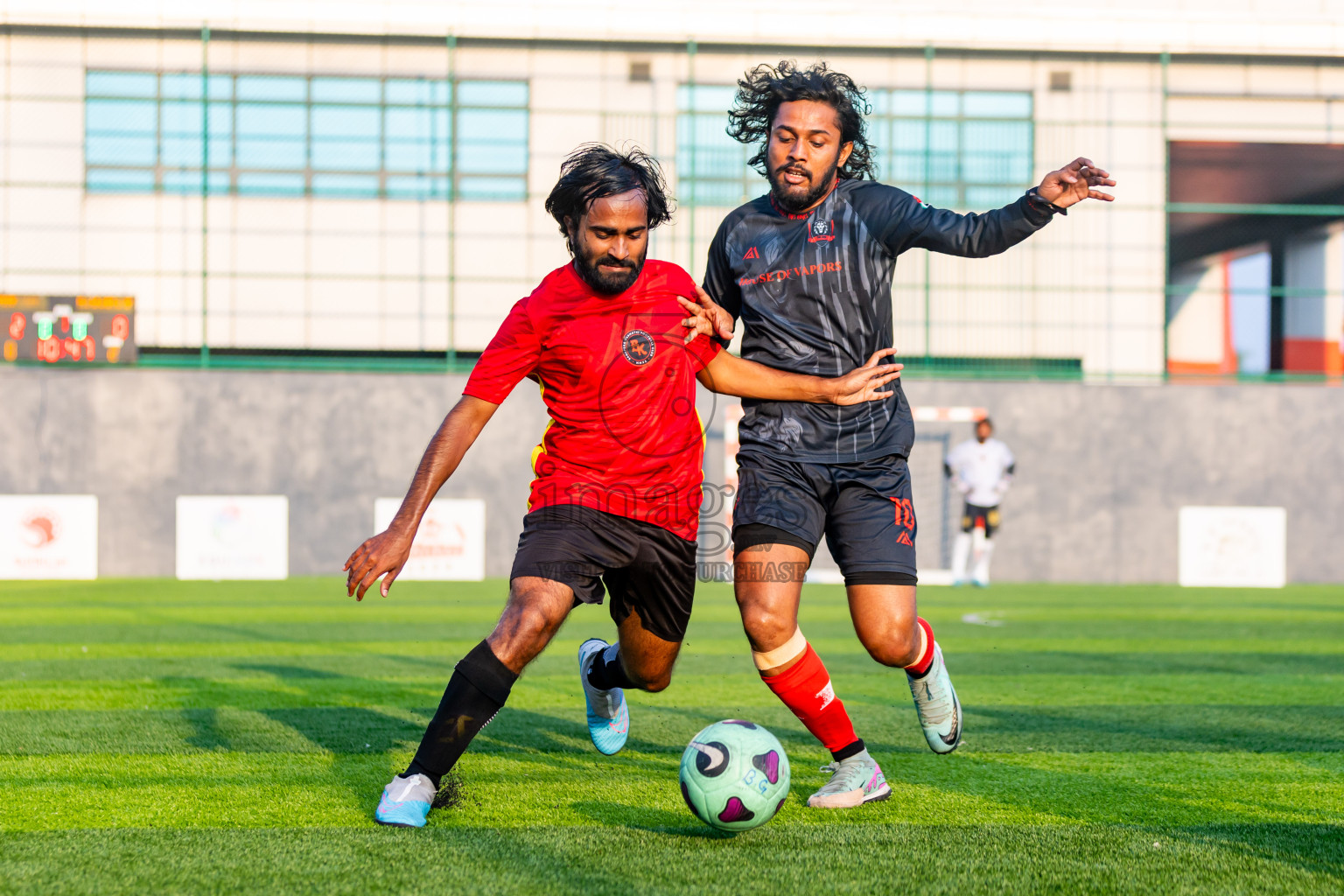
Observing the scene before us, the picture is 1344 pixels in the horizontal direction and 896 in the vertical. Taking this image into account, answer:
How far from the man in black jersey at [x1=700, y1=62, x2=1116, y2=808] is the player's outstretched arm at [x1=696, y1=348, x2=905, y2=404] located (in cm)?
8

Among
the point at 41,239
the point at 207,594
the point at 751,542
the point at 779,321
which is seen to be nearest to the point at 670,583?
the point at 751,542

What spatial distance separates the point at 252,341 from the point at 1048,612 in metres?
13.6

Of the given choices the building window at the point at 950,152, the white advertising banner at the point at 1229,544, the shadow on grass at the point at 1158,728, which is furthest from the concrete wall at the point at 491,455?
the shadow on grass at the point at 1158,728

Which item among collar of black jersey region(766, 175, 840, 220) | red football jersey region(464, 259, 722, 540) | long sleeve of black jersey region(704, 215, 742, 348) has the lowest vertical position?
red football jersey region(464, 259, 722, 540)

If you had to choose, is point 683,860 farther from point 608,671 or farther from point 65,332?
point 65,332

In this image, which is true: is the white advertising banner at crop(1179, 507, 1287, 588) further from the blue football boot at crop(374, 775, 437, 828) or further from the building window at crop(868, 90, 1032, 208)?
the blue football boot at crop(374, 775, 437, 828)

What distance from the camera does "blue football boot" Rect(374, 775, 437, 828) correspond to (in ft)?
11.8

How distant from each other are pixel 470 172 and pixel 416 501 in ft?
59.7

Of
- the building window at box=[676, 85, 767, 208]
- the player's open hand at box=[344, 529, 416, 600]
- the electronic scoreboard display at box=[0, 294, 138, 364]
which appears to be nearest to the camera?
the player's open hand at box=[344, 529, 416, 600]

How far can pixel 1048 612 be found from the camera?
40.8 ft

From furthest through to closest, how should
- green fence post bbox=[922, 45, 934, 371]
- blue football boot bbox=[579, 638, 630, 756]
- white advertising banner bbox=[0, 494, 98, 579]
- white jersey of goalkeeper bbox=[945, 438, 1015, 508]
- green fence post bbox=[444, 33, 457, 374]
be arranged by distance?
1. green fence post bbox=[922, 45, 934, 371]
2. green fence post bbox=[444, 33, 457, 374]
3. white advertising banner bbox=[0, 494, 98, 579]
4. white jersey of goalkeeper bbox=[945, 438, 1015, 508]
5. blue football boot bbox=[579, 638, 630, 756]

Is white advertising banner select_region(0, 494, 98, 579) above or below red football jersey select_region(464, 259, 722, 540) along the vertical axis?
below

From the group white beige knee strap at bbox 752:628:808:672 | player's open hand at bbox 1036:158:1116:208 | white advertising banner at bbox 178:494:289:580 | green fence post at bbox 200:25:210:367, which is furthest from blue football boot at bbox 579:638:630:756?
green fence post at bbox 200:25:210:367

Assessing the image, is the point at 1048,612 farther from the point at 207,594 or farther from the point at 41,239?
the point at 41,239
